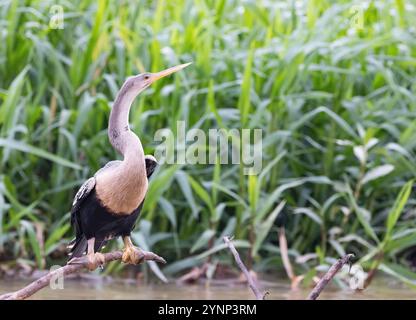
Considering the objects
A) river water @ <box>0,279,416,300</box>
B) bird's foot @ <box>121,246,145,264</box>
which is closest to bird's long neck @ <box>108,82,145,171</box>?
bird's foot @ <box>121,246,145,264</box>

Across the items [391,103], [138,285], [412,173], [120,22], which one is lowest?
[138,285]

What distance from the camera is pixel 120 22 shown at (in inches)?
211

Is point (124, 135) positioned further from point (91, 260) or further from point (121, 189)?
point (91, 260)

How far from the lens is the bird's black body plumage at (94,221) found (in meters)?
1.70

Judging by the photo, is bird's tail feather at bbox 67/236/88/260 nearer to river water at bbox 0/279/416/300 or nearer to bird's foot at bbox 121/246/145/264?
bird's foot at bbox 121/246/145/264

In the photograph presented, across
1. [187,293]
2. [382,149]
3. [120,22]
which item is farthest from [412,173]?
[120,22]

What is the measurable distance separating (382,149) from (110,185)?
346cm

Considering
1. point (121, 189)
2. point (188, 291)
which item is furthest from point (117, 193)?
point (188, 291)

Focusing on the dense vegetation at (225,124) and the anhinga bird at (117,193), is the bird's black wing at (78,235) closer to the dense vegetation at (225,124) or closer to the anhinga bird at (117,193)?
the anhinga bird at (117,193)

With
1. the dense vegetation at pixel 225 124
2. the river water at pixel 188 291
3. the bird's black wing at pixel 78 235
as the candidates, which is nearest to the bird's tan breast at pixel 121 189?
the bird's black wing at pixel 78 235

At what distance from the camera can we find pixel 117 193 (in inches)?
64.0

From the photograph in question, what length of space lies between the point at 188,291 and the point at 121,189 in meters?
2.91

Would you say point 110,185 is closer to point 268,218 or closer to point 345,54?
point 268,218
